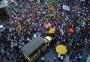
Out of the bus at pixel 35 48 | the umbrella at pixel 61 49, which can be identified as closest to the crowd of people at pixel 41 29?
the umbrella at pixel 61 49

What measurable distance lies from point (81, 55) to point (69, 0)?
468 inches

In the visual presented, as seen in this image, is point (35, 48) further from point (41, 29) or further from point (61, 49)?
point (41, 29)

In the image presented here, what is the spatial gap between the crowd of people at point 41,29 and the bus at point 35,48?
1.51m

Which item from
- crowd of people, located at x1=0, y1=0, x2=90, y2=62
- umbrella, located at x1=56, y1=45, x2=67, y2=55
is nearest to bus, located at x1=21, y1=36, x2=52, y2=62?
crowd of people, located at x1=0, y1=0, x2=90, y2=62

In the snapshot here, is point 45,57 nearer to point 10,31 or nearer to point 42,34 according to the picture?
point 42,34

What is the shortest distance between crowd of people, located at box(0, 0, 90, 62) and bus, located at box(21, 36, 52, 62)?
4.95 feet

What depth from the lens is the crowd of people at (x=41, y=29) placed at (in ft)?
107

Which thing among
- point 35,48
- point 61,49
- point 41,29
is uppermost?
point 41,29

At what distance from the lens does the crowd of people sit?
32750 millimetres

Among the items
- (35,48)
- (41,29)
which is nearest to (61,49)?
(35,48)

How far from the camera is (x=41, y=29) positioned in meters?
35.6

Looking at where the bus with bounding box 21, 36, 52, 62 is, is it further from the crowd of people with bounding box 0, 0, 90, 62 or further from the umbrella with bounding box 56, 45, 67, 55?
the umbrella with bounding box 56, 45, 67, 55

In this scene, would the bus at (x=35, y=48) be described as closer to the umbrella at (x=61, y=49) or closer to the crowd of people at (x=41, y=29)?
the crowd of people at (x=41, y=29)

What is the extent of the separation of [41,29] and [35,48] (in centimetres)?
512
